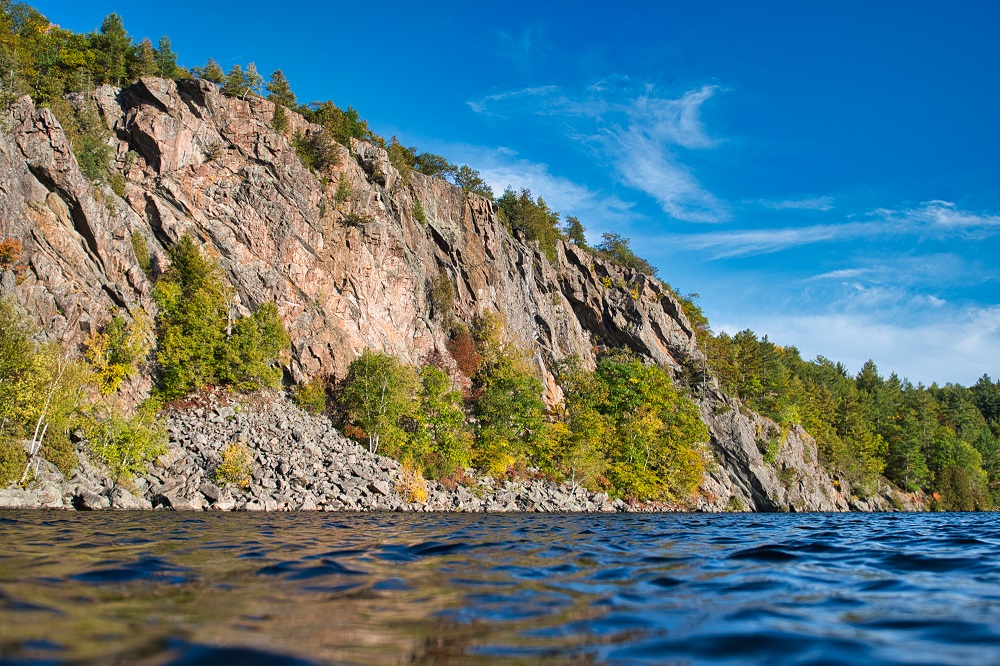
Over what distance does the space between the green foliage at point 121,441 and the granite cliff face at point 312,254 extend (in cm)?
819

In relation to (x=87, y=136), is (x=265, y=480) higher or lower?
lower

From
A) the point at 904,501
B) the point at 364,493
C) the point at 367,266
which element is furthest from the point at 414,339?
the point at 904,501

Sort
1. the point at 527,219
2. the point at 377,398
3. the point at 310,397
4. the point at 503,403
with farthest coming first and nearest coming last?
the point at 527,219 → the point at 503,403 → the point at 377,398 → the point at 310,397

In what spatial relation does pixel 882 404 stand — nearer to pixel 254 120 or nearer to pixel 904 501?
pixel 904 501

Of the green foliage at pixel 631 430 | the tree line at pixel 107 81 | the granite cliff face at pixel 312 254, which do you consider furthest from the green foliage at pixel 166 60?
the green foliage at pixel 631 430

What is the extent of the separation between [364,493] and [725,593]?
33.8 metres

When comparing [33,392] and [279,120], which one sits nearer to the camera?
[33,392]

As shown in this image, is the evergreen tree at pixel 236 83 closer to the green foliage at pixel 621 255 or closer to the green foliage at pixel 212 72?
the green foliage at pixel 212 72

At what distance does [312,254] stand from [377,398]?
53.5 ft

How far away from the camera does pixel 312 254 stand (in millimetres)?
54250

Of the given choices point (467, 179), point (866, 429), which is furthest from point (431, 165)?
point (866, 429)

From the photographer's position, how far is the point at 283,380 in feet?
160

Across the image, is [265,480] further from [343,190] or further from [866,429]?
[866,429]

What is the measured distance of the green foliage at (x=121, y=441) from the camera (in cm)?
3042
